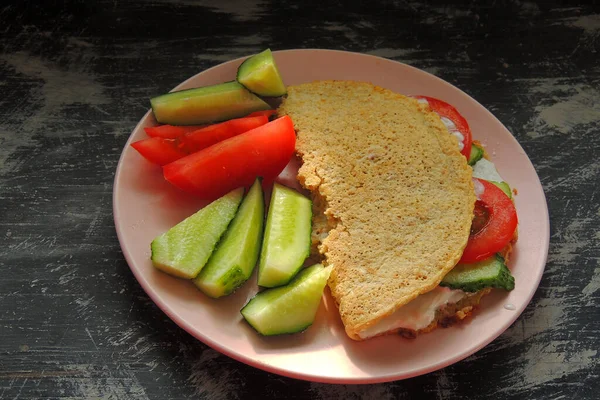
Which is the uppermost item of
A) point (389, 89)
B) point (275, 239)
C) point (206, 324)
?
point (389, 89)

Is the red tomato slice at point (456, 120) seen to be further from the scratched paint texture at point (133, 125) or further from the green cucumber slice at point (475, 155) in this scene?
the scratched paint texture at point (133, 125)

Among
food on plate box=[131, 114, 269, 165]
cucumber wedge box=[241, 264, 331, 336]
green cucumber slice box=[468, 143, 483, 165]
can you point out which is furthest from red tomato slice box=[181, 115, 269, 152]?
green cucumber slice box=[468, 143, 483, 165]

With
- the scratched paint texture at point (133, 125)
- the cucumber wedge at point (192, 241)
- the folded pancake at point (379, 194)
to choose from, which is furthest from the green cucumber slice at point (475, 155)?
the cucumber wedge at point (192, 241)

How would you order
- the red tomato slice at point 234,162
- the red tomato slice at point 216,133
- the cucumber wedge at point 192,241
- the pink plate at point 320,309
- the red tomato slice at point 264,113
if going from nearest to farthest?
1. the pink plate at point 320,309
2. the cucumber wedge at point 192,241
3. the red tomato slice at point 234,162
4. the red tomato slice at point 216,133
5. the red tomato slice at point 264,113

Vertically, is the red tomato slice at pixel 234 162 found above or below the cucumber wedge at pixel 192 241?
above

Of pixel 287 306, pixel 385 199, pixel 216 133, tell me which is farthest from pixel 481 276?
pixel 216 133

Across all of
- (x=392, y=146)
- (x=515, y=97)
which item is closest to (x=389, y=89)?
(x=392, y=146)

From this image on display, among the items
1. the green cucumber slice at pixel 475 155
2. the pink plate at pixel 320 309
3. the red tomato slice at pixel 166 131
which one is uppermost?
the red tomato slice at pixel 166 131

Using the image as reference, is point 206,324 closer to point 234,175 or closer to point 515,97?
point 234,175
